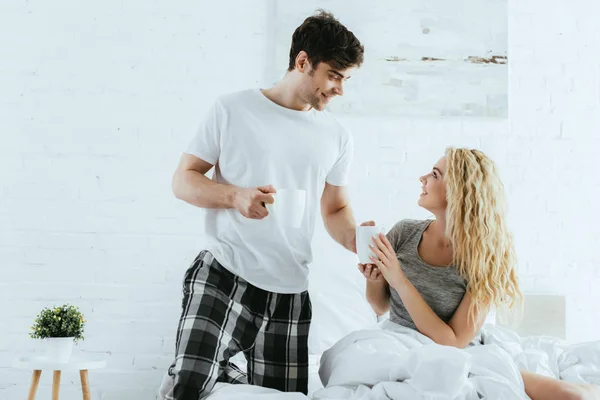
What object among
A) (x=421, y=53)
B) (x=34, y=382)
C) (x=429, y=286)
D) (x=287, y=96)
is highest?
(x=421, y=53)

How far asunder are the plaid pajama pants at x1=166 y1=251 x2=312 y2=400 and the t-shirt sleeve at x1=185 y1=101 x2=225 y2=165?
0.27m

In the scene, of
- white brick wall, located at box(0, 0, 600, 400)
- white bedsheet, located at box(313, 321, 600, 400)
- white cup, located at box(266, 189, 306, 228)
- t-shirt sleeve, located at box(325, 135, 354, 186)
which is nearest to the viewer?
white bedsheet, located at box(313, 321, 600, 400)

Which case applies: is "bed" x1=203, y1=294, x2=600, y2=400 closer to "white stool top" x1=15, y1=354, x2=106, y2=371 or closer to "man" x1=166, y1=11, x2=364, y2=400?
"man" x1=166, y1=11, x2=364, y2=400

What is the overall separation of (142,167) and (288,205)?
1.49 meters

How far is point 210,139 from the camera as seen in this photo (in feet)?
5.59

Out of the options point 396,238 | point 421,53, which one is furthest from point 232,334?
point 421,53

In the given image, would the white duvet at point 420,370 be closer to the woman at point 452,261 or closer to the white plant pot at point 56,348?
the woman at point 452,261

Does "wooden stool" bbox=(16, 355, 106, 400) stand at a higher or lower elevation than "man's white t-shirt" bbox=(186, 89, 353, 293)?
lower

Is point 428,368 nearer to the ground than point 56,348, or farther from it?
farther from it

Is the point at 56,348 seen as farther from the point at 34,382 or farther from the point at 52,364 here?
the point at 34,382

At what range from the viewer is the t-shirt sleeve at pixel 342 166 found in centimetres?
186

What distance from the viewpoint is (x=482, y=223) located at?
1.79 m

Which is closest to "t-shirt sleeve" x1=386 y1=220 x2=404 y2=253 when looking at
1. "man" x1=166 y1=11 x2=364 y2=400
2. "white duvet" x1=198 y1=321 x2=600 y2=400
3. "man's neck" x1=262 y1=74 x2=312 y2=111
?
"man" x1=166 y1=11 x2=364 y2=400

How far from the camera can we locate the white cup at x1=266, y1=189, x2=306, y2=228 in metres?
1.42
